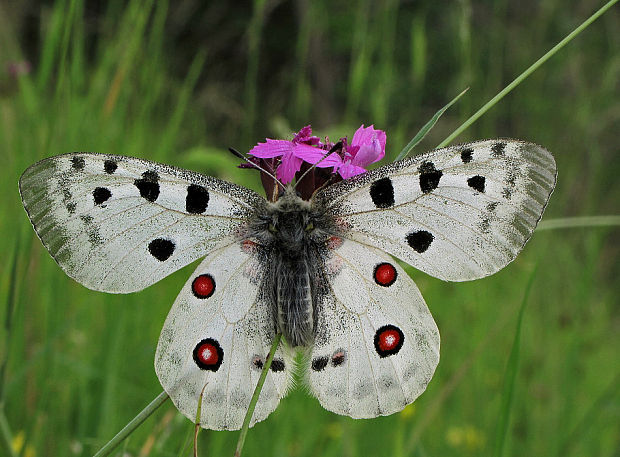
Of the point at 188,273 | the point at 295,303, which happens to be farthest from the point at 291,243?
the point at 188,273

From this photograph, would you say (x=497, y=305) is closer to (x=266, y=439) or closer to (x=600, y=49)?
(x=266, y=439)

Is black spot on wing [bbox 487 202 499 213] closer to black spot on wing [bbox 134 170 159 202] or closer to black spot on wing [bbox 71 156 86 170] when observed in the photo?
black spot on wing [bbox 134 170 159 202]

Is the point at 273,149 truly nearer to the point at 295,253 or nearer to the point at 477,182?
the point at 295,253

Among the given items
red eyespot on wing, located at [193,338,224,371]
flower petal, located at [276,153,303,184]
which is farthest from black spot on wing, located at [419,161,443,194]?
red eyespot on wing, located at [193,338,224,371]

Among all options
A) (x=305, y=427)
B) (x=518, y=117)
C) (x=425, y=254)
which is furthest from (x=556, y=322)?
(x=518, y=117)

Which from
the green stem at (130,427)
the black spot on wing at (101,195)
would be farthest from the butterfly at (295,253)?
the green stem at (130,427)
